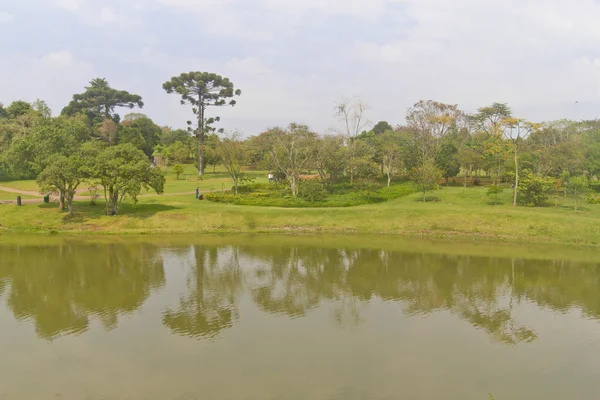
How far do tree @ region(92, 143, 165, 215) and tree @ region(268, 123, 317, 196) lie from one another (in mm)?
15931

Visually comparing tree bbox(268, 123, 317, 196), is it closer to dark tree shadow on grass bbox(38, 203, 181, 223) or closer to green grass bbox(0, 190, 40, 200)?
dark tree shadow on grass bbox(38, 203, 181, 223)

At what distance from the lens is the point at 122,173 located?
3688cm

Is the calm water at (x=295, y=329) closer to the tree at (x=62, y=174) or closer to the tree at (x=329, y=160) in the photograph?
the tree at (x=62, y=174)

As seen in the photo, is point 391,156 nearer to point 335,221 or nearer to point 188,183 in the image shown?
point 335,221

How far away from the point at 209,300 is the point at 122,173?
21.4 m

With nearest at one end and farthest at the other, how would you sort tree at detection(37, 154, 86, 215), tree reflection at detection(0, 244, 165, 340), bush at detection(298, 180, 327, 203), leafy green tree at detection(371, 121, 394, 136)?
tree reflection at detection(0, 244, 165, 340), tree at detection(37, 154, 86, 215), bush at detection(298, 180, 327, 203), leafy green tree at detection(371, 121, 394, 136)

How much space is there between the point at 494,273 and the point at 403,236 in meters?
11.3

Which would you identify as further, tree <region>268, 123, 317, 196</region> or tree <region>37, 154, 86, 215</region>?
tree <region>268, 123, 317, 196</region>

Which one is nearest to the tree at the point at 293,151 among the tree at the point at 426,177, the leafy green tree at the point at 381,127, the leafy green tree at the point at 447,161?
the tree at the point at 426,177

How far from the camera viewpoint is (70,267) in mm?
25312

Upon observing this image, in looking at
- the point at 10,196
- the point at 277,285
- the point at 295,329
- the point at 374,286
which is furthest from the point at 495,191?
the point at 10,196

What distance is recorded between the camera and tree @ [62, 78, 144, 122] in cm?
8701

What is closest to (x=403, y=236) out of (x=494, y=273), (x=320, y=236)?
(x=320, y=236)

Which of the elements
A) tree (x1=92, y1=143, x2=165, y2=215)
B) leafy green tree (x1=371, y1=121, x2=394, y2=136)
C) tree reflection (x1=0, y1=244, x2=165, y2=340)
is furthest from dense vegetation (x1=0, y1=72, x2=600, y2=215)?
leafy green tree (x1=371, y1=121, x2=394, y2=136)
